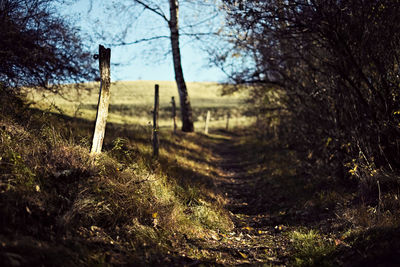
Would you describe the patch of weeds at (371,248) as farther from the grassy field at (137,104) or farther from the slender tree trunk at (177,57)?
the slender tree trunk at (177,57)

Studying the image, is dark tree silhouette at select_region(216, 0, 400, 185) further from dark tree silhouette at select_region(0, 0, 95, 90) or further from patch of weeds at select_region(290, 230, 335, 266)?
dark tree silhouette at select_region(0, 0, 95, 90)

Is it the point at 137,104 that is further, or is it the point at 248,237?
the point at 137,104

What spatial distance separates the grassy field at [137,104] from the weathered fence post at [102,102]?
1.29m

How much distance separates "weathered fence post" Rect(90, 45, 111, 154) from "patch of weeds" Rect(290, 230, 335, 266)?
356 centimetres

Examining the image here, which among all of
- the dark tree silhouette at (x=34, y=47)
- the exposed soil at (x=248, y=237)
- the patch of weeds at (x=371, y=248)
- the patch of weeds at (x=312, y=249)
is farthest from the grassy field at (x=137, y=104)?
the patch of weeds at (x=371, y=248)

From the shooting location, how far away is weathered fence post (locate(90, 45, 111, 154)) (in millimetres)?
4781

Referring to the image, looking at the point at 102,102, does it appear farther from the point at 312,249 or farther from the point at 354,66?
the point at 354,66

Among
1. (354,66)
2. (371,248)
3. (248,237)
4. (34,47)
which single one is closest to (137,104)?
(34,47)

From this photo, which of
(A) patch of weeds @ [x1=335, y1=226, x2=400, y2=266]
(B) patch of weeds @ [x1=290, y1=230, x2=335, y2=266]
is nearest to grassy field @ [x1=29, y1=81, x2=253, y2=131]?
(B) patch of weeds @ [x1=290, y1=230, x2=335, y2=266]

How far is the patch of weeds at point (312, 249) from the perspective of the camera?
3.64m

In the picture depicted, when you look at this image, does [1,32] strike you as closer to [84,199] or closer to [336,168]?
[84,199]

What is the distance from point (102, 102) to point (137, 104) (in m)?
40.1

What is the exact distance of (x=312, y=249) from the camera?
12.9 ft

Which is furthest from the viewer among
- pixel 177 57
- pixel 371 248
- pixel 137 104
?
pixel 137 104
